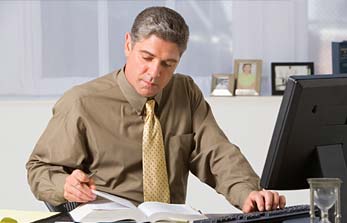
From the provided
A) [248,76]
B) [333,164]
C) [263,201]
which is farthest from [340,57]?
[333,164]

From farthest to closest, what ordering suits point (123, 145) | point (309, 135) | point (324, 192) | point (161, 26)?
1. point (123, 145)
2. point (161, 26)
3. point (309, 135)
4. point (324, 192)

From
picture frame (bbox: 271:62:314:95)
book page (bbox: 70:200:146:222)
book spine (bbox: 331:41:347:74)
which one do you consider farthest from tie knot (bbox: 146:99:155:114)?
book spine (bbox: 331:41:347:74)

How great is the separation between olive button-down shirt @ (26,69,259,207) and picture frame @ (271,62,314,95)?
132 centimetres

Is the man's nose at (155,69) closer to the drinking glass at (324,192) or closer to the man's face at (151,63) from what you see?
the man's face at (151,63)

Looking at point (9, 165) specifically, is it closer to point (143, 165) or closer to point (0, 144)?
point (0, 144)

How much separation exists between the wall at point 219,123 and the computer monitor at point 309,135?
1.92 m

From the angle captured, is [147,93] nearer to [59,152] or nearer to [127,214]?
[59,152]

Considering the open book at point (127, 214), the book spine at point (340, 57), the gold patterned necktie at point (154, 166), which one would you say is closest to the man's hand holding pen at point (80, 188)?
the open book at point (127, 214)

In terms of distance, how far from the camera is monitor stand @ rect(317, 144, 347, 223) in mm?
1817

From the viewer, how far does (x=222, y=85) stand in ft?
12.7

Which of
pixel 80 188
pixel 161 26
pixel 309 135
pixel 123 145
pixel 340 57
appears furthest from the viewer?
pixel 340 57

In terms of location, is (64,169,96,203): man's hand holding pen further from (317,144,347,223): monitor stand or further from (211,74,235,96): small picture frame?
(211,74,235,96): small picture frame

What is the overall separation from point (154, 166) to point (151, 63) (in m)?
0.35

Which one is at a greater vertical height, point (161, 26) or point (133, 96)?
point (161, 26)
